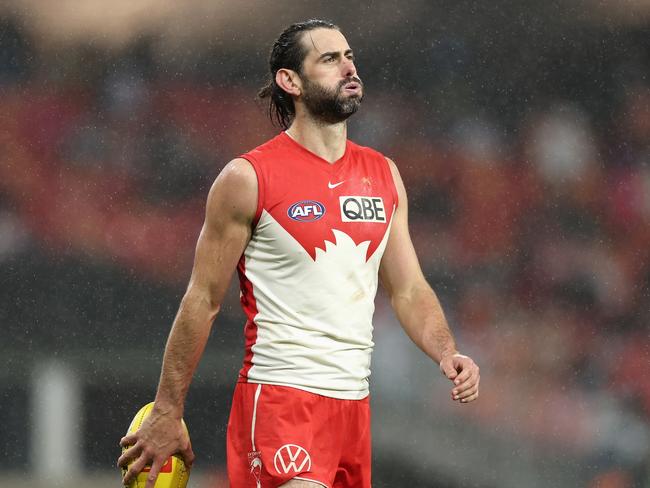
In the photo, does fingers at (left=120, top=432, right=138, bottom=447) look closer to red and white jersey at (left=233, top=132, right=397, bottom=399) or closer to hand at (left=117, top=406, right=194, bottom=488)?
hand at (left=117, top=406, right=194, bottom=488)

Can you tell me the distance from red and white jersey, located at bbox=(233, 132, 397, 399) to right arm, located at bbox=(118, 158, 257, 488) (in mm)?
40

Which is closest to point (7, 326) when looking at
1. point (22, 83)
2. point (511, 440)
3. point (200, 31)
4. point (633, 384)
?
point (22, 83)

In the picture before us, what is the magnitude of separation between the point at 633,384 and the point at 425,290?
1733mm

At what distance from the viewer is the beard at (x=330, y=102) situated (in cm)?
278

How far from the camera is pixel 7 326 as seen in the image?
4.28 meters

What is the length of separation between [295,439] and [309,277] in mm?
373

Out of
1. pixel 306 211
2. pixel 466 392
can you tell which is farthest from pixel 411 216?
pixel 466 392

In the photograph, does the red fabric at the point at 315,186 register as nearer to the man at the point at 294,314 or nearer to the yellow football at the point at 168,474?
the man at the point at 294,314

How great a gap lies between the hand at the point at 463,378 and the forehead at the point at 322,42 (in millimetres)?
843

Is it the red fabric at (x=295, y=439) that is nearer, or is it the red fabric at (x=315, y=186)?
the red fabric at (x=295, y=439)

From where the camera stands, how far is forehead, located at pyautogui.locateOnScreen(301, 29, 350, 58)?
285cm

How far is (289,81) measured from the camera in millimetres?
2883

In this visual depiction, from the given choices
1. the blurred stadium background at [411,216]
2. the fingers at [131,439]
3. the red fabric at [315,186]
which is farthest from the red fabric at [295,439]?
the blurred stadium background at [411,216]

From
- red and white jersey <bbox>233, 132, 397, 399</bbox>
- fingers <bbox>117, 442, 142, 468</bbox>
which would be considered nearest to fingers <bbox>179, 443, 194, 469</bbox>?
fingers <bbox>117, 442, 142, 468</bbox>
